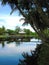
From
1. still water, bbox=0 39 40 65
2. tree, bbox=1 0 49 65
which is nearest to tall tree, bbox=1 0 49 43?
tree, bbox=1 0 49 65

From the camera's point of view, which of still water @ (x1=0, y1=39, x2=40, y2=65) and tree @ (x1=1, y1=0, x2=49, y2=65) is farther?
still water @ (x1=0, y1=39, x2=40, y2=65)

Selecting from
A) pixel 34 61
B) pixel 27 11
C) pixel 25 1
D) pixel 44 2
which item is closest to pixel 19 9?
pixel 27 11

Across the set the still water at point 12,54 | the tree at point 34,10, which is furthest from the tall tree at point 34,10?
the still water at point 12,54

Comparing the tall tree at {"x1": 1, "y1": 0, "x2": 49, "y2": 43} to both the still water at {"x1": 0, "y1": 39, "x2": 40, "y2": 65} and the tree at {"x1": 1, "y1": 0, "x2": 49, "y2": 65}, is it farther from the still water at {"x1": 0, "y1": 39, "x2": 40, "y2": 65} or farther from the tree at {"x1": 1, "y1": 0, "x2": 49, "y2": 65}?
the still water at {"x1": 0, "y1": 39, "x2": 40, "y2": 65}

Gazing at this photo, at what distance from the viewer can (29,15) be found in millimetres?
18172

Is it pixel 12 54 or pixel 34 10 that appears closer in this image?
pixel 34 10

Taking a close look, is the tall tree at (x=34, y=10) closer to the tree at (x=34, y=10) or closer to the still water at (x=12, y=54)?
the tree at (x=34, y=10)

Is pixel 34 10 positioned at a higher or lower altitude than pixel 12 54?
higher

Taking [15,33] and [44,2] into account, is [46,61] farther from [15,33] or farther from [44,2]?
[15,33]

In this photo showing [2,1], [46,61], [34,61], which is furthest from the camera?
[2,1]

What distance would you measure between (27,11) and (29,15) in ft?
1.28

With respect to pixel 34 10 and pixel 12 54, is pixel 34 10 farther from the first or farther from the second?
pixel 12 54

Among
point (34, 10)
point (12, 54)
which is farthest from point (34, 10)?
point (12, 54)

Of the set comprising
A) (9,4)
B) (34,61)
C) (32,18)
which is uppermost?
(9,4)
